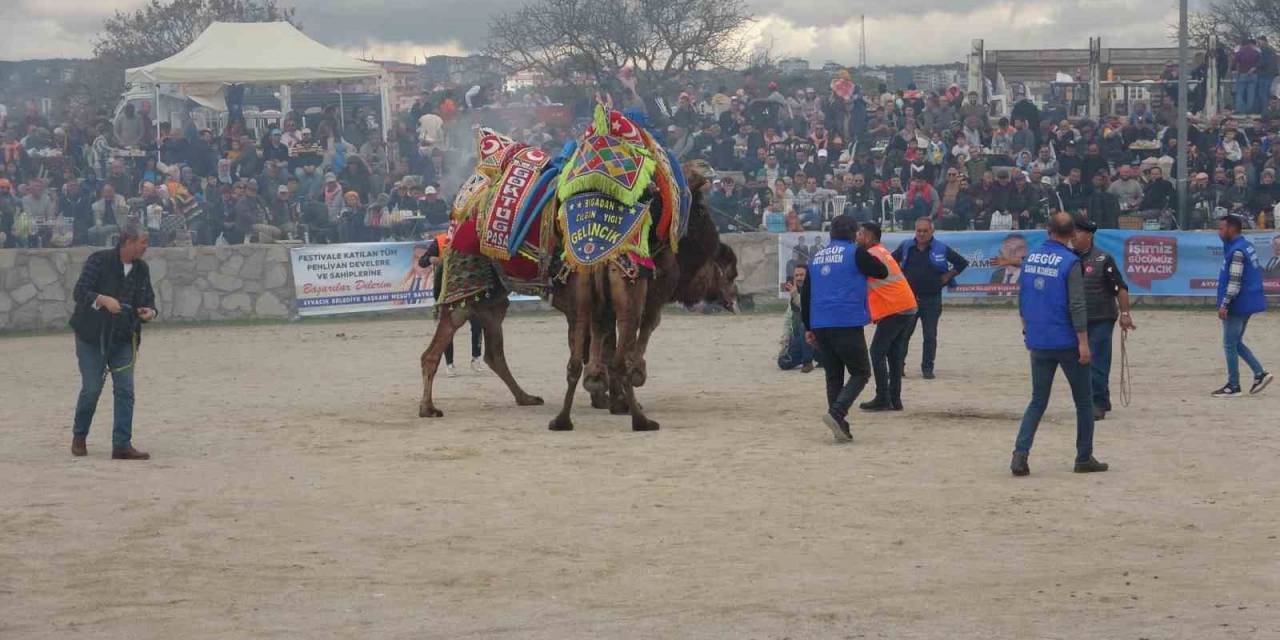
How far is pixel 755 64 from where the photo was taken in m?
39.8

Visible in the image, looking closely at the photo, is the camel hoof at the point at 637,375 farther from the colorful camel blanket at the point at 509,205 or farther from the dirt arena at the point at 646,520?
the colorful camel blanket at the point at 509,205

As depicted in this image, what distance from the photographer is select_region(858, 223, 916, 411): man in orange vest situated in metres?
14.0

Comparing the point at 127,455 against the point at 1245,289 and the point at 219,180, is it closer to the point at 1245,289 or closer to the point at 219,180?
the point at 1245,289

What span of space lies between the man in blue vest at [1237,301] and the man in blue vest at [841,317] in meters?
3.99

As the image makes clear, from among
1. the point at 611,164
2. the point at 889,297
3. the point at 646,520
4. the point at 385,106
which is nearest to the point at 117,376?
the point at 611,164

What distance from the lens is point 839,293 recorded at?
12.1m

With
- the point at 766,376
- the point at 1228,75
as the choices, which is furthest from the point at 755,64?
the point at 766,376

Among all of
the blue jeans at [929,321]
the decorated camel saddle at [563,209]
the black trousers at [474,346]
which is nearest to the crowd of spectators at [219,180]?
the black trousers at [474,346]

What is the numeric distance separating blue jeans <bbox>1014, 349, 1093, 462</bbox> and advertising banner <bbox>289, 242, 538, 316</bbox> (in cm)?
1428

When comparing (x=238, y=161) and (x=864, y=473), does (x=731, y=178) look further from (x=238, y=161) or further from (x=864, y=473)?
(x=864, y=473)

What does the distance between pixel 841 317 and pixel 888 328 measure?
231 cm

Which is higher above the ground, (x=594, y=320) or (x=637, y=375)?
(x=594, y=320)

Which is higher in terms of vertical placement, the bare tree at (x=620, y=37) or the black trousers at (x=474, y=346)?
the bare tree at (x=620, y=37)

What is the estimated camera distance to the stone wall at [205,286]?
76.1 feet
